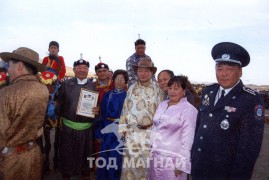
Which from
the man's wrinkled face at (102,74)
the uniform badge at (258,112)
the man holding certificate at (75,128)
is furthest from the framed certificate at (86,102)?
the uniform badge at (258,112)

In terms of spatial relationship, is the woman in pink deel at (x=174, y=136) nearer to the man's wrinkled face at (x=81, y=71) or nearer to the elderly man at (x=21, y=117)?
the elderly man at (x=21, y=117)

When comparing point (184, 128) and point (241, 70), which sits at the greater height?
point (241, 70)

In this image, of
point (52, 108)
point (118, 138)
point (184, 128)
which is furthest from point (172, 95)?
point (52, 108)

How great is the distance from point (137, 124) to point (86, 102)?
1115mm

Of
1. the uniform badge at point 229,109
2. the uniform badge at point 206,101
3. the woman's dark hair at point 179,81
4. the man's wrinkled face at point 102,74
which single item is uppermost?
the man's wrinkled face at point 102,74

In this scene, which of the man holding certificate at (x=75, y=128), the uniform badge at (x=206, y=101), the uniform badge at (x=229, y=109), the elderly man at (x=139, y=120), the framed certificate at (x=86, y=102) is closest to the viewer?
the uniform badge at (x=229, y=109)

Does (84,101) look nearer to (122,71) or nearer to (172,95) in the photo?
(122,71)

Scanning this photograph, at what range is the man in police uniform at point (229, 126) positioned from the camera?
2.51 meters

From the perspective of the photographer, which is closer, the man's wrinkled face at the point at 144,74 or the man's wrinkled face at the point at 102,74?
the man's wrinkled face at the point at 144,74

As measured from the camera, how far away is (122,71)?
535 cm

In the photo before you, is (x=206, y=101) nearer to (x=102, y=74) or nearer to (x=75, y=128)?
(x=75, y=128)

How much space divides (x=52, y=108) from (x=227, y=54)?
3514 mm

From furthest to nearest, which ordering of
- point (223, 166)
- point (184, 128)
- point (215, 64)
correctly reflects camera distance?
point (184, 128), point (215, 64), point (223, 166)

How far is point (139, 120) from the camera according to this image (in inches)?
178
